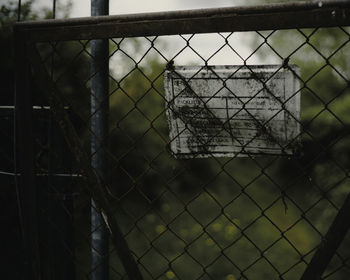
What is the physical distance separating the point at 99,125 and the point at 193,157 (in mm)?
324

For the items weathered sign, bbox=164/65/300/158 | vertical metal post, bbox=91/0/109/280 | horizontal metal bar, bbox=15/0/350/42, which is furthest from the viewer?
vertical metal post, bbox=91/0/109/280

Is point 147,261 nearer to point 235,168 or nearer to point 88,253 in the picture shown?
point 88,253

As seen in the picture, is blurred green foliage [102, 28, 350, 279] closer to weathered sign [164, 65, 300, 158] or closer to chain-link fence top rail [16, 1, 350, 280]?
chain-link fence top rail [16, 1, 350, 280]

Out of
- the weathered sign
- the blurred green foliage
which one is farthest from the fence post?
the blurred green foliage

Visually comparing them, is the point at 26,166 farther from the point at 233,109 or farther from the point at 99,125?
the point at 233,109

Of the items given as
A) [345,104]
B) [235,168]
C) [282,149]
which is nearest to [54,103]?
[282,149]

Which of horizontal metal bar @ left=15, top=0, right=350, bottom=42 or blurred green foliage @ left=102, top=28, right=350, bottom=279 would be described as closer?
horizontal metal bar @ left=15, top=0, right=350, bottom=42

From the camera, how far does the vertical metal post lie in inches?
43.4

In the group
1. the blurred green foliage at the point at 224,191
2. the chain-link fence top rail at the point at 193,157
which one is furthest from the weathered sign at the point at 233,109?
the blurred green foliage at the point at 224,191

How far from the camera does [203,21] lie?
3.12ft

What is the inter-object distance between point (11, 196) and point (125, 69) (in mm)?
2174

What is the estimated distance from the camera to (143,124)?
3785 mm

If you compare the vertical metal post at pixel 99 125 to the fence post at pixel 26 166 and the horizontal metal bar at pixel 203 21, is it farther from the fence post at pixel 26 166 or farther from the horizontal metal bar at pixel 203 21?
the fence post at pixel 26 166

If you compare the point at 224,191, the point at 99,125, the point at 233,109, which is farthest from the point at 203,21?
the point at 224,191
